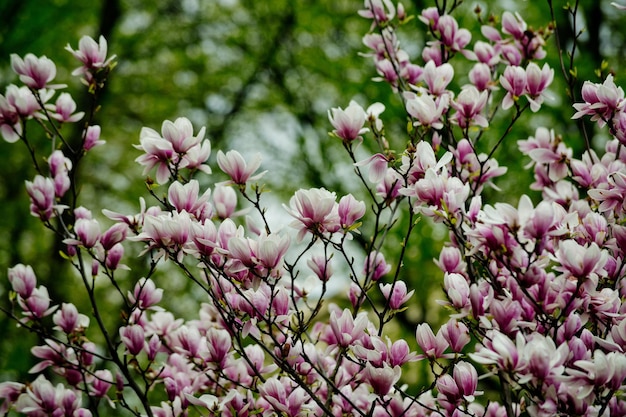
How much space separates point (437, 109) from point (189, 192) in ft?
2.55

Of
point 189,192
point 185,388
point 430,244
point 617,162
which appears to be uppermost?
point 430,244

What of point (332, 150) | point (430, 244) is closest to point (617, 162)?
point (430, 244)

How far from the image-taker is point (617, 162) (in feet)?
6.11

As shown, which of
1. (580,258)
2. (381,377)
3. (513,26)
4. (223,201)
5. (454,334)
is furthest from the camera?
(513,26)

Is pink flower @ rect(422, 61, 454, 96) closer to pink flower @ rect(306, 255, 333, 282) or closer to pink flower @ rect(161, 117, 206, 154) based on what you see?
pink flower @ rect(306, 255, 333, 282)


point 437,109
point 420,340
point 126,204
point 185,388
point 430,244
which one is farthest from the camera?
point 126,204

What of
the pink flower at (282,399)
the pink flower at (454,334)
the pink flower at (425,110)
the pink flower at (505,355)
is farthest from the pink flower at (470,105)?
the pink flower at (282,399)

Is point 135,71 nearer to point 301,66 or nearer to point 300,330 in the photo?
point 301,66

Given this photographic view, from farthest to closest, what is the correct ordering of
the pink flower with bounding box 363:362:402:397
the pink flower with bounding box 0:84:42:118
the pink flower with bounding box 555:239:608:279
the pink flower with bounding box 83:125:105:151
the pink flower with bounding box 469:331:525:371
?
1. the pink flower with bounding box 83:125:105:151
2. the pink flower with bounding box 0:84:42:118
3. the pink flower with bounding box 363:362:402:397
4. the pink flower with bounding box 555:239:608:279
5. the pink flower with bounding box 469:331:525:371

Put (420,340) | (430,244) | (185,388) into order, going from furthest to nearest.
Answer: (430,244) → (185,388) → (420,340)

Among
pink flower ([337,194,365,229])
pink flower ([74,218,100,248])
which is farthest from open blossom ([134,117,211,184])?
pink flower ([337,194,365,229])

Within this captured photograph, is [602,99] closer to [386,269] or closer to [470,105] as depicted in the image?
[470,105]

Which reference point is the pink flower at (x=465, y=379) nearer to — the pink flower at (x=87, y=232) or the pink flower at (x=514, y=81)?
the pink flower at (x=514, y=81)

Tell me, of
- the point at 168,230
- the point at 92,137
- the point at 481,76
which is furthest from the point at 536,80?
the point at 92,137
